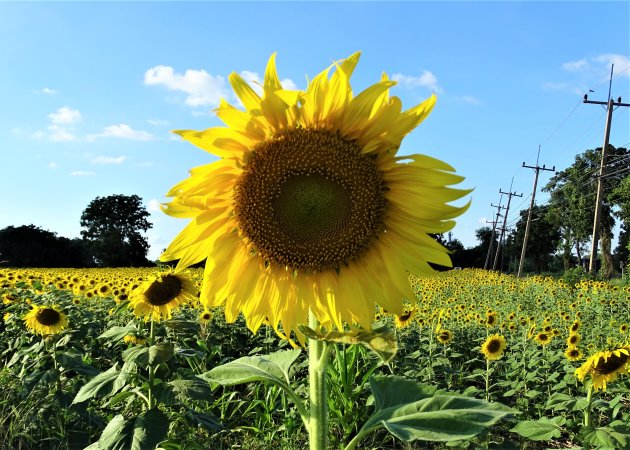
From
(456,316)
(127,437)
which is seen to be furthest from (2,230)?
(127,437)

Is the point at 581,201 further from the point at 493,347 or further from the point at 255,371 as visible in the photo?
the point at 255,371

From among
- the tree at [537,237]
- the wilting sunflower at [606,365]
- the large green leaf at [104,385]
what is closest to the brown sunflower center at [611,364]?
the wilting sunflower at [606,365]

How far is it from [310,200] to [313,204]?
0.02 m

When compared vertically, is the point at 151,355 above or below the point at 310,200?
below

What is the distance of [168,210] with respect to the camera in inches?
62.3

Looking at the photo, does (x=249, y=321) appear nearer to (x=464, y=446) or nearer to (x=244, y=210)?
(x=244, y=210)

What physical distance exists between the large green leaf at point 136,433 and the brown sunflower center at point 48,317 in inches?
81.6

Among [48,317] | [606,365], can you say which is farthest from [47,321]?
[606,365]

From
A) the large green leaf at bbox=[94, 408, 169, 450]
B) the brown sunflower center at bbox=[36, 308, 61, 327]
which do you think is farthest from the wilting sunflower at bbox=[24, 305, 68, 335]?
the large green leaf at bbox=[94, 408, 169, 450]

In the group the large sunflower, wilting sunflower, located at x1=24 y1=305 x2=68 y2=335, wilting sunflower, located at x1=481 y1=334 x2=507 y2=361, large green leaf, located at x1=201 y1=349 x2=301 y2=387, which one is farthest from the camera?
wilting sunflower, located at x1=481 y1=334 x2=507 y2=361

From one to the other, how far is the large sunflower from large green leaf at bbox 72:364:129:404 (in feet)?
6.56

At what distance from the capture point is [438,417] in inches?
58.9

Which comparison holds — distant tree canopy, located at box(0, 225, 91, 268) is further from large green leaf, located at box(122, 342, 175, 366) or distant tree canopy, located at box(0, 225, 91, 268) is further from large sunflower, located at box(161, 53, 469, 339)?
large sunflower, located at box(161, 53, 469, 339)

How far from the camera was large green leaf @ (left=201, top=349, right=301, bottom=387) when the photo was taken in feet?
5.63
